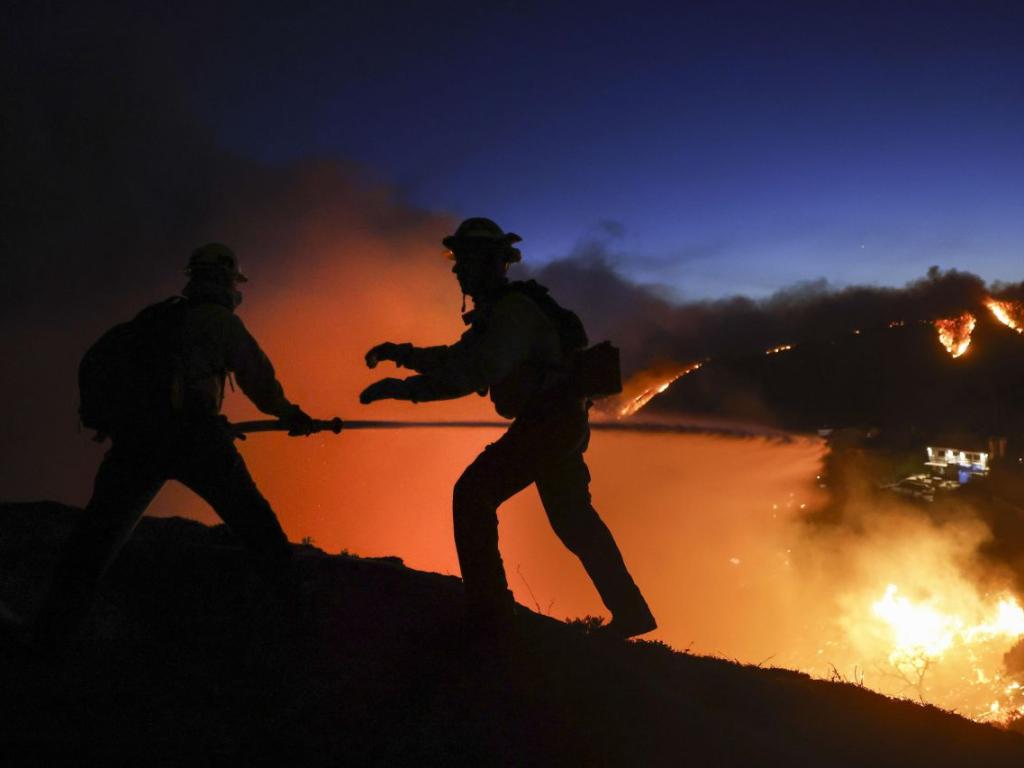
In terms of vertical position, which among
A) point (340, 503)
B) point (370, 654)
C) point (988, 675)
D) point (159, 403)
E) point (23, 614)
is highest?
point (159, 403)

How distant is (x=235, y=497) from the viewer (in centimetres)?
A: 406

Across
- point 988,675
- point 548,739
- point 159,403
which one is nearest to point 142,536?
point 159,403

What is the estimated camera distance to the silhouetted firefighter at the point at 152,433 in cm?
391

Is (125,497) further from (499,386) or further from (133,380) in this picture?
(499,386)

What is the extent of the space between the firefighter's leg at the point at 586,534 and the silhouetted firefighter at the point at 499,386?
16mm

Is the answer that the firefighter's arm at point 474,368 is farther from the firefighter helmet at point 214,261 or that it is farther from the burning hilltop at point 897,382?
the burning hilltop at point 897,382

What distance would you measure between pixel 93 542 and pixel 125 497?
32 centimetres

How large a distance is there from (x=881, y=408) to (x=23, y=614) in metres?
111

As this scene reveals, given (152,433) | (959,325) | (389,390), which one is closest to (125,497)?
(152,433)

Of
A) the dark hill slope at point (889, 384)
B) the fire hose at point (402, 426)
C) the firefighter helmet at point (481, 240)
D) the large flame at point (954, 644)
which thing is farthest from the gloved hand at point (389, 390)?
the dark hill slope at point (889, 384)

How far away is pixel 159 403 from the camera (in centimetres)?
393

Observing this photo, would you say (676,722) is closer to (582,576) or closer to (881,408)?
(582,576)

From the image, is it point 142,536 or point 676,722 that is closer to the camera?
point 676,722

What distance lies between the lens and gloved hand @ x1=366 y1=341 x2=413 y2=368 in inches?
167
